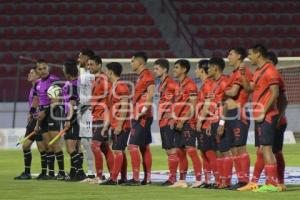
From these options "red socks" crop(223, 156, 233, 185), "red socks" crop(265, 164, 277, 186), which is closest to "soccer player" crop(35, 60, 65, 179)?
"red socks" crop(223, 156, 233, 185)

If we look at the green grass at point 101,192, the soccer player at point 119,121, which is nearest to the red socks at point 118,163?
the soccer player at point 119,121

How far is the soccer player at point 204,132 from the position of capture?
45.5ft

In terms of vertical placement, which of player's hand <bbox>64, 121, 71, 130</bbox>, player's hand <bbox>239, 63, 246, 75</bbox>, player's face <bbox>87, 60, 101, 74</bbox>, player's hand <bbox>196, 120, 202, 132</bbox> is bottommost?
player's hand <bbox>196, 120, 202, 132</bbox>

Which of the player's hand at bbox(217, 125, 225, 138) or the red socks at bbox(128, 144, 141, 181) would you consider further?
the red socks at bbox(128, 144, 141, 181)

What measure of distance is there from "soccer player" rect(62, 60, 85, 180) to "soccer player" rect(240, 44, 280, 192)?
4.07 m

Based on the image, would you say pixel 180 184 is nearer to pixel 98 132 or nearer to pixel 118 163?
pixel 118 163

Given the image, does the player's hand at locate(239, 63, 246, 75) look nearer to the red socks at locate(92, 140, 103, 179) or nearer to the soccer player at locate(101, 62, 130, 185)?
the soccer player at locate(101, 62, 130, 185)

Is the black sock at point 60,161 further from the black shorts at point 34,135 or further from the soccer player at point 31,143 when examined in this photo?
the black shorts at point 34,135

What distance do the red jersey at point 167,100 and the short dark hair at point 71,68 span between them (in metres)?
2.02

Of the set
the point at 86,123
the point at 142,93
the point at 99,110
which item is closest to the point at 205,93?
the point at 142,93

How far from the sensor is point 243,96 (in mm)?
13305

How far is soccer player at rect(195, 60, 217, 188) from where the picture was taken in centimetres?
1388

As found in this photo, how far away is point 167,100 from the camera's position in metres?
14.6

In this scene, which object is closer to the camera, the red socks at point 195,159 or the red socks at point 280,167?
the red socks at point 280,167
